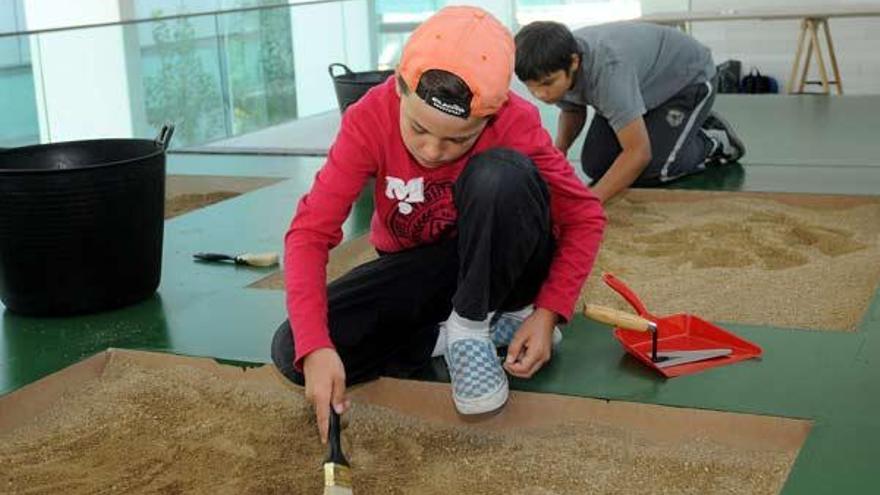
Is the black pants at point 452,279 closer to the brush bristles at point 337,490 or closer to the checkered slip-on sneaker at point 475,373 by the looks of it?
the checkered slip-on sneaker at point 475,373

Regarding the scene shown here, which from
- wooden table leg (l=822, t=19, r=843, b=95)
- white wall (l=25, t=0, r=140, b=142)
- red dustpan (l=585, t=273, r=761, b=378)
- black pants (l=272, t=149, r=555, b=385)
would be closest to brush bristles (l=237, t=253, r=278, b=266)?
black pants (l=272, t=149, r=555, b=385)

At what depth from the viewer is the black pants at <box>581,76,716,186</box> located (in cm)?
329

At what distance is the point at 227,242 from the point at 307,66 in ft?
9.74

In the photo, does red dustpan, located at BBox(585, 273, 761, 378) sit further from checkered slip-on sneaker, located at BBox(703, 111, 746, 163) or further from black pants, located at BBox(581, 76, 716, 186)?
checkered slip-on sneaker, located at BBox(703, 111, 746, 163)

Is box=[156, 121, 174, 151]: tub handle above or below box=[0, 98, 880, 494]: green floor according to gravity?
above

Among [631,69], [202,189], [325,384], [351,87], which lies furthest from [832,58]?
[325,384]

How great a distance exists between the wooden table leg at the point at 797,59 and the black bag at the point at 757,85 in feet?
0.29

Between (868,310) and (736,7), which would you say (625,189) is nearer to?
(868,310)

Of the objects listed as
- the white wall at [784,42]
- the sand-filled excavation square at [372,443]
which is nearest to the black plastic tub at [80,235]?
the sand-filled excavation square at [372,443]

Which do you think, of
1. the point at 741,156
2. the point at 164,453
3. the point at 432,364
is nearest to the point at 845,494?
the point at 432,364

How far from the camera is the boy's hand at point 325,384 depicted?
4.40ft

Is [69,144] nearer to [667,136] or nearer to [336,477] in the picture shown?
[336,477]

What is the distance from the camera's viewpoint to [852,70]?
5734 millimetres

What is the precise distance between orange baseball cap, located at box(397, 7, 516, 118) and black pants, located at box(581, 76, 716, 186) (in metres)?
1.94
